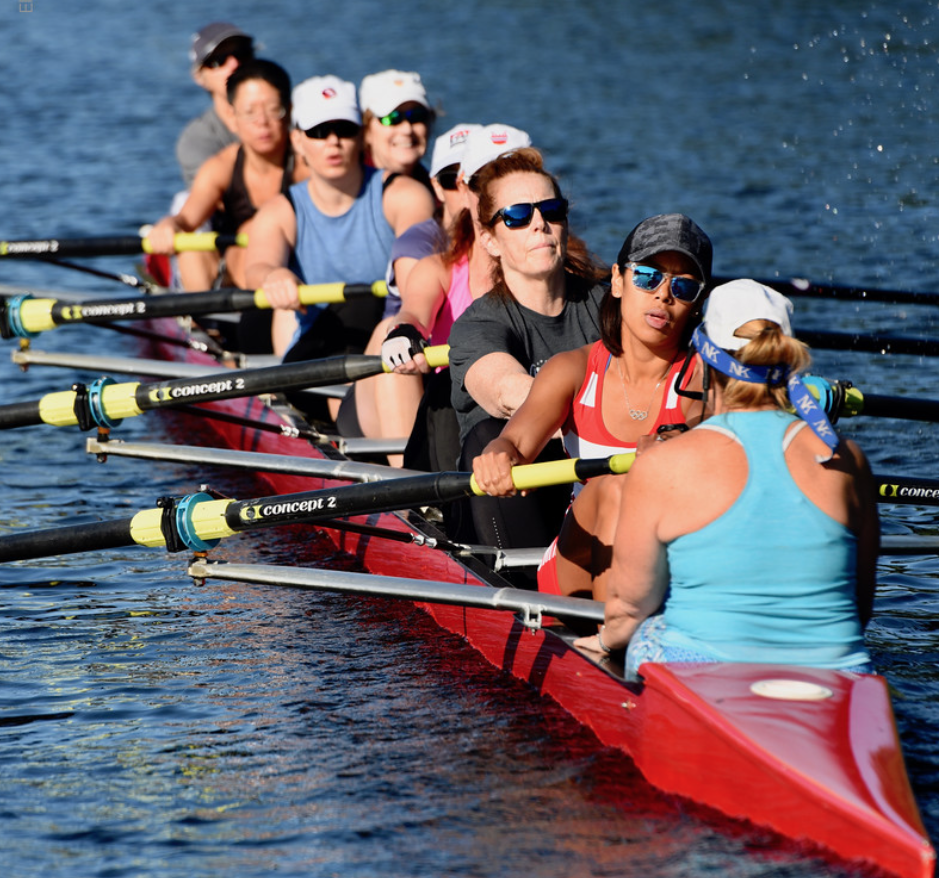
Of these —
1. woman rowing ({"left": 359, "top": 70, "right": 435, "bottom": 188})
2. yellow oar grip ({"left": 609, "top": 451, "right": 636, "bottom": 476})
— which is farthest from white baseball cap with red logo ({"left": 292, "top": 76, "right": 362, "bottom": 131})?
yellow oar grip ({"left": 609, "top": 451, "right": 636, "bottom": 476})

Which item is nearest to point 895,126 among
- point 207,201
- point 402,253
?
point 207,201

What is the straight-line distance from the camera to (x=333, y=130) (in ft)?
24.7

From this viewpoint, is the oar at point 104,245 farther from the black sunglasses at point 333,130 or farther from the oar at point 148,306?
the black sunglasses at point 333,130

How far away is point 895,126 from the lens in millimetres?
17469

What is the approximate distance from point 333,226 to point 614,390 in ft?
11.6

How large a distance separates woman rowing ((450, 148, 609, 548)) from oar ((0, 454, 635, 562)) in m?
0.50

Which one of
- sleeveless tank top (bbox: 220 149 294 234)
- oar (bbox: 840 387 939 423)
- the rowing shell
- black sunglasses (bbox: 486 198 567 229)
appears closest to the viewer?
the rowing shell

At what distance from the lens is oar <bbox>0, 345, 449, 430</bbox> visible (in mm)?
6129

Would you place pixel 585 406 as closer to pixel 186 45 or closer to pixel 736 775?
pixel 736 775

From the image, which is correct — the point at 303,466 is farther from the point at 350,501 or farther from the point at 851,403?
the point at 851,403

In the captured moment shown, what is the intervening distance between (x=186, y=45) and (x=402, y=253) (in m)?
21.3

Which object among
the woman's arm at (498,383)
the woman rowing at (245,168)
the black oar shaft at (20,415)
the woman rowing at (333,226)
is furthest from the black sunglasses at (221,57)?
the woman's arm at (498,383)

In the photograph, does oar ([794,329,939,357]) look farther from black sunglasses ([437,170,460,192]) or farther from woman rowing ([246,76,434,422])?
woman rowing ([246,76,434,422])

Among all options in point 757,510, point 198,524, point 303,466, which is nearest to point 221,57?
point 303,466
